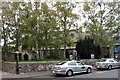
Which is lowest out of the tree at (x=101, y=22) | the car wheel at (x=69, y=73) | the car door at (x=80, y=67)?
the car wheel at (x=69, y=73)

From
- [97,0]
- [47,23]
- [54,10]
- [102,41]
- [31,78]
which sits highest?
[97,0]

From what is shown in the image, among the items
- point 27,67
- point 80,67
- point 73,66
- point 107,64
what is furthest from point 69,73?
point 107,64

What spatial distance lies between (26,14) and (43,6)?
86.5 inches

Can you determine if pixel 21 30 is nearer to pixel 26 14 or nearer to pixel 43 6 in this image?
pixel 26 14

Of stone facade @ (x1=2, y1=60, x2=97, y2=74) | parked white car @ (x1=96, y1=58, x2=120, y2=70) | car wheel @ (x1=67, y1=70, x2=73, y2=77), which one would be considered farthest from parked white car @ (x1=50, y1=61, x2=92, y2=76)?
parked white car @ (x1=96, y1=58, x2=120, y2=70)

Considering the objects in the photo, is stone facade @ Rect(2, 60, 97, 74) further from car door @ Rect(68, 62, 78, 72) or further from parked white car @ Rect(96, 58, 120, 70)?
parked white car @ Rect(96, 58, 120, 70)

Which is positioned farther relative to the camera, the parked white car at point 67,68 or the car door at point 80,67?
the car door at point 80,67

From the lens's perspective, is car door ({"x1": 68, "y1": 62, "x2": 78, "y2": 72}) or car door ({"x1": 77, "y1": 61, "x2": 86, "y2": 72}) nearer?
car door ({"x1": 68, "y1": 62, "x2": 78, "y2": 72})

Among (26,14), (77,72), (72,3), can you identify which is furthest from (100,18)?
(77,72)

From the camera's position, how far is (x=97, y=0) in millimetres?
27141

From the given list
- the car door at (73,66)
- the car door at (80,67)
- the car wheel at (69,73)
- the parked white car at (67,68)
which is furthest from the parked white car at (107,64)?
the car wheel at (69,73)

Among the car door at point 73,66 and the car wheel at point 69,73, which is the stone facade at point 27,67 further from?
the car wheel at point 69,73

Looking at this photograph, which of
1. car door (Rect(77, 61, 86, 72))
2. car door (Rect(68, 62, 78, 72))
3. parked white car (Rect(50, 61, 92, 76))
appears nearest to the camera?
parked white car (Rect(50, 61, 92, 76))

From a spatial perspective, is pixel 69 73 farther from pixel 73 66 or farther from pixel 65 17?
pixel 65 17
